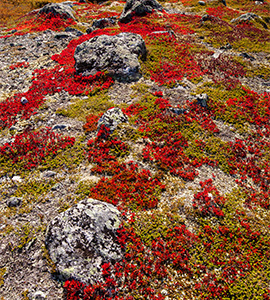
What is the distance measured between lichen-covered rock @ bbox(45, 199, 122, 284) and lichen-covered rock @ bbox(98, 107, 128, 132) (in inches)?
316

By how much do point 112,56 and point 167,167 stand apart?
57.1ft

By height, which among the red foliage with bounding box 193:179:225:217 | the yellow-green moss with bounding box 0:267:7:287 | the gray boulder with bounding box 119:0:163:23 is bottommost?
the red foliage with bounding box 193:179:225:217

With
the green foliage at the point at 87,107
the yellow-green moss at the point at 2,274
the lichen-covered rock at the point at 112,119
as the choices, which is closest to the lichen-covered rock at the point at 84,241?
the yellow-green moss at the point at 2,274

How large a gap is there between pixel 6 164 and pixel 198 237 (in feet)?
50.7

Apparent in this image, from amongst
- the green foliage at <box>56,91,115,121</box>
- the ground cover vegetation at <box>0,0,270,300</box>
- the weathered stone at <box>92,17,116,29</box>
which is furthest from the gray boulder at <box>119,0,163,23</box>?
the green foliage at <box>56,91,115,121</box>

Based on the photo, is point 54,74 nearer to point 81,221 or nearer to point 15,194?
point 15,194

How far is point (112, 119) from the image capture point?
1775 cm

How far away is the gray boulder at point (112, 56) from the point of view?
79.0ft

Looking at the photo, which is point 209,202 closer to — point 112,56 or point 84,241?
point 84,241

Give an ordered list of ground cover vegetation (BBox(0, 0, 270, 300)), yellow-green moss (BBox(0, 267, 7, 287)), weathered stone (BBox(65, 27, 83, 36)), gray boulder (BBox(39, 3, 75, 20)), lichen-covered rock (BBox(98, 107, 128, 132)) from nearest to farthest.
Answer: yellow-green moss (BBox(0, 267, 7, 287)), ground cover vegetation (BBox(0, 0, 270, 300)), lichen-covered rock (BBox(98, 107, 128, 132)), weathered stone (BBox(65, 27, 83, 36)), gray boulder (BBox(39, 3, 75, 20))

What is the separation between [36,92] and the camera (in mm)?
23531

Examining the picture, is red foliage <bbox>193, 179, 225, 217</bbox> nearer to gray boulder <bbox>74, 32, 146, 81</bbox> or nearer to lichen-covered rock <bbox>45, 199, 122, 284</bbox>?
lichen-covered rock <bbox>45, 199, 122, 284</bbox>

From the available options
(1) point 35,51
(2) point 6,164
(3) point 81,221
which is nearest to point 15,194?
(2) point 6,164

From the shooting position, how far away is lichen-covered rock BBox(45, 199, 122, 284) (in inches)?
371
